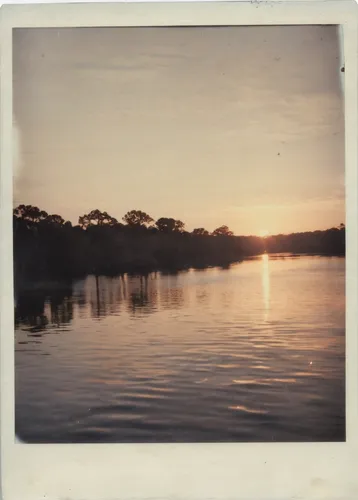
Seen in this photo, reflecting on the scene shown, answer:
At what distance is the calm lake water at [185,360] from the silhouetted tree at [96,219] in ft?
0.57

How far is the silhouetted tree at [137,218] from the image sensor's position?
206 centimetres

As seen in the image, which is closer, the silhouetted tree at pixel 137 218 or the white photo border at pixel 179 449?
the white photo border at pixel 179 449

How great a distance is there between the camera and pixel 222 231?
2066 millimetres

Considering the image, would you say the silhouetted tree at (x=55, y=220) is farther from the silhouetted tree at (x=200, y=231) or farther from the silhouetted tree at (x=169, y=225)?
the silhouetted tree at (x=200, y=231)

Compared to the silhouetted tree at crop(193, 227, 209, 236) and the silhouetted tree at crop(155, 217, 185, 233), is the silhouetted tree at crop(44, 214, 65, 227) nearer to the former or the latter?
the silhouetted tree at crop(155, 217, 185, 233)

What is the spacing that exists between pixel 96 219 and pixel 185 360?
0.53 meters

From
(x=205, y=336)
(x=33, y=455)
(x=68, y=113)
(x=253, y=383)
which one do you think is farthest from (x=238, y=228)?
(x=33, y=455)

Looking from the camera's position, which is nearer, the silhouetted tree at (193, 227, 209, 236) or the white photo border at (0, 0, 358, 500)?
the white photo border at (0, 0, 358, 500)

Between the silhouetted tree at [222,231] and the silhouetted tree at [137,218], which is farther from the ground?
the silhouetted tree at [137,218]

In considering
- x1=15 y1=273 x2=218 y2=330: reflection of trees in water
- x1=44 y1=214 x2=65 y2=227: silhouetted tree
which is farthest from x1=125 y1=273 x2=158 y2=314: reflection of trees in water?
x1=44 y1=214 x2=65 y2=227: silhouetted tree

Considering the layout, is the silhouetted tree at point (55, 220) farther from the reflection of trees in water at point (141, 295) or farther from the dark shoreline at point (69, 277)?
the reflection of trees in water at point (141, 295)

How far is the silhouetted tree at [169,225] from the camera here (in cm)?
207

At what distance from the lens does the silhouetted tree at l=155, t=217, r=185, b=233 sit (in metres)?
2.07

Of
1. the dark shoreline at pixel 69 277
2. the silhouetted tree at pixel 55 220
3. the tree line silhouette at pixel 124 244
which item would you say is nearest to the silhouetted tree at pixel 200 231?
the tree line silhouette at pixel 124 244
